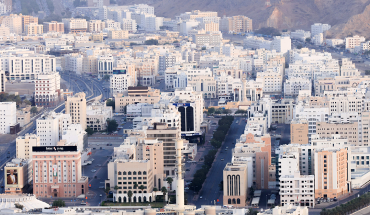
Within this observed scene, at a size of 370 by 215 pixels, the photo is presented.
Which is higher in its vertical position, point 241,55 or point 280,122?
point 241,55

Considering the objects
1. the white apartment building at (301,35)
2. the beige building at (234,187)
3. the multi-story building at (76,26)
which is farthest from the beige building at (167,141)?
the multi-story building at (76,26)

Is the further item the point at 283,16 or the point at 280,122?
the point at 283,16

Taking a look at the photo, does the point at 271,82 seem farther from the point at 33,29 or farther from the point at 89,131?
the point at 33,29

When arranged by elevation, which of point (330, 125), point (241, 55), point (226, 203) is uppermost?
point (241, 55)

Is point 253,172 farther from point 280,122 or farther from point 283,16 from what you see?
point 283,16

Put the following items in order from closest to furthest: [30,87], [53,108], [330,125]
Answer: [330,125] < [53,108] < [30,87]

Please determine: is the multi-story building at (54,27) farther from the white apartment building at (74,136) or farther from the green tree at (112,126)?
the white apartment building at (74,136)

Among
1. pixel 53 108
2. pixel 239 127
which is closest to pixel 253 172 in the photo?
pixel 239 127
